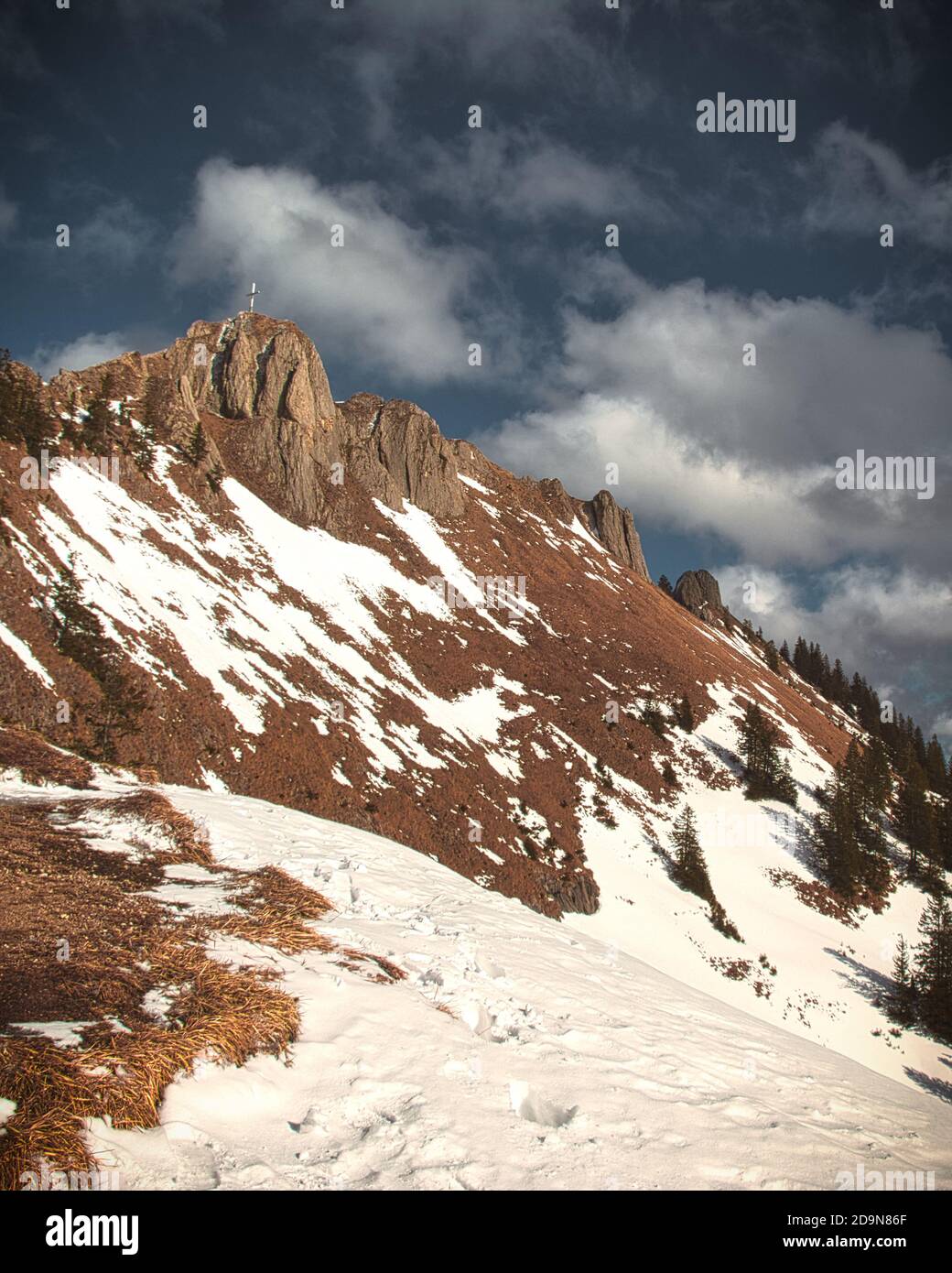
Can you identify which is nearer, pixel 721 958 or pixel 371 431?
pixel 721 958

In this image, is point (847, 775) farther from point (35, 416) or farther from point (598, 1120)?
point (35, 416)

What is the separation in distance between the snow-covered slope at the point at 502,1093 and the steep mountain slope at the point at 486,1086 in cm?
2

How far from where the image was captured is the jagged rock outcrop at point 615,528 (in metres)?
103

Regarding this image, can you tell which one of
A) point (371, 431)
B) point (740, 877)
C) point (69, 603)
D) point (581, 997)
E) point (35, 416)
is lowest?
point (740, 877)

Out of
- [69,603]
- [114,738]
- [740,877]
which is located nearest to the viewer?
[114,738]

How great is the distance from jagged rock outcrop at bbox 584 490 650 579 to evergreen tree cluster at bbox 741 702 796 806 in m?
55.0

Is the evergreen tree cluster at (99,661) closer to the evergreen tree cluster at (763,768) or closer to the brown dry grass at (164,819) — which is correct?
the brown dry grass at (164,819)

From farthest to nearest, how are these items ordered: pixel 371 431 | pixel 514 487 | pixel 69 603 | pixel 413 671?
pixel 514 487
pixel 371 431
pixel 413 671
pixel 69 603

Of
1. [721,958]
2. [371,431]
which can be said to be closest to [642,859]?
[721,958]

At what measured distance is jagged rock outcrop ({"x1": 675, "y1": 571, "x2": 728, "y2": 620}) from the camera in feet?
414

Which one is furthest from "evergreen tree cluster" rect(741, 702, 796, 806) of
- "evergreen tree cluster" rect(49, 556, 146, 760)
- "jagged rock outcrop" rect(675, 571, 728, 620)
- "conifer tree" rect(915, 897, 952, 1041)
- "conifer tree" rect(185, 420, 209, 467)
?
"jagged rock outcrop" rect(675, 571, 728, 620)

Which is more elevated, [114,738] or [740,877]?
[114,738]

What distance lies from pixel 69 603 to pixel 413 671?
75.9ft

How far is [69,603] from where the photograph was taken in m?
24.7
